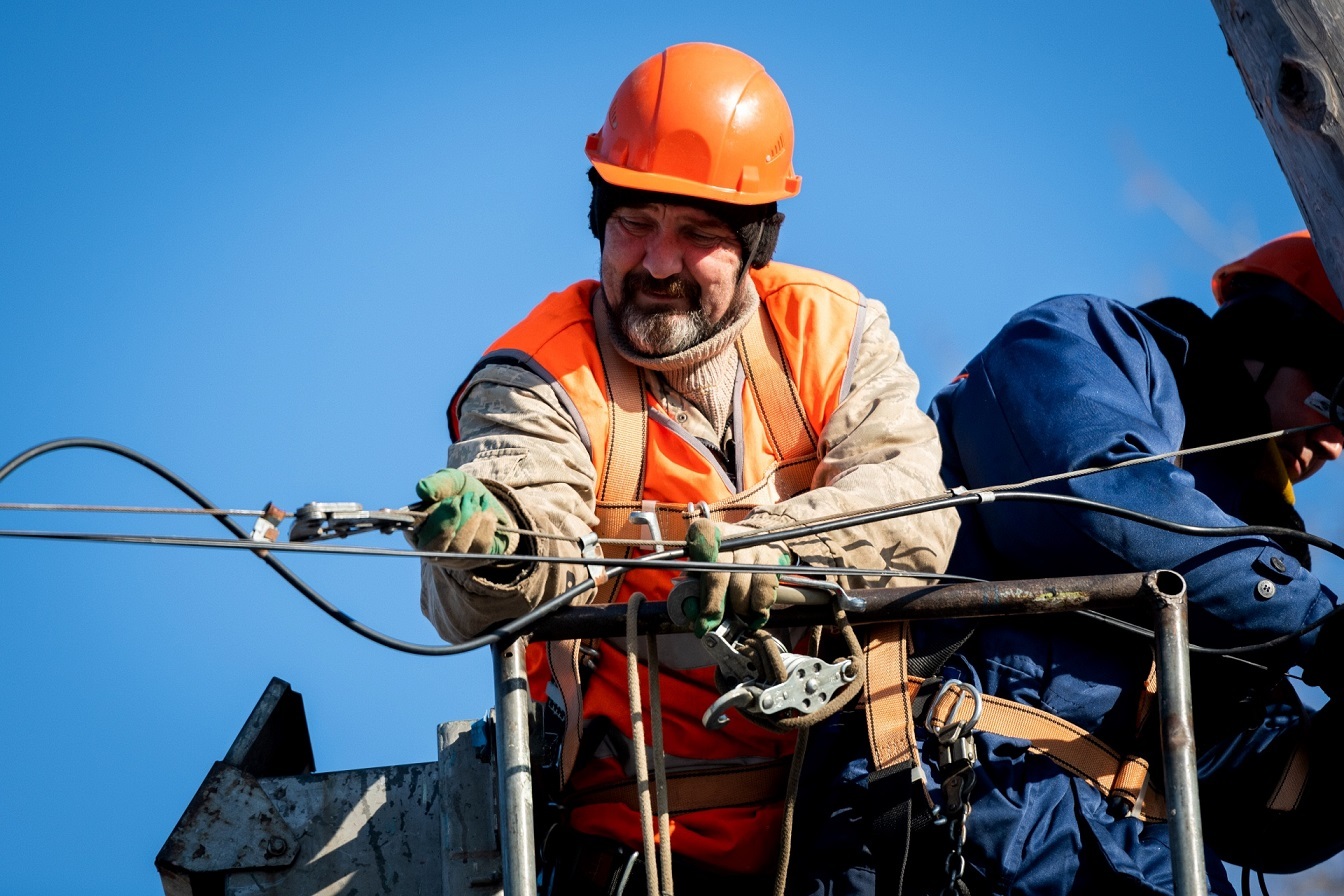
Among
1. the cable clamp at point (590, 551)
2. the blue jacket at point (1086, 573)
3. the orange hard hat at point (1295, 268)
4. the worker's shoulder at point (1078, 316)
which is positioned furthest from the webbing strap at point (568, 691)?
the orange hard hat at point (1295, 268)

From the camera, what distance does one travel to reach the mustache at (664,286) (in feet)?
15.8

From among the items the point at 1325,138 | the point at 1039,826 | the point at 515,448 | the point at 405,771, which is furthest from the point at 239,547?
the point at 1325,138

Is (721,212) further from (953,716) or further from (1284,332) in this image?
(1284,332)

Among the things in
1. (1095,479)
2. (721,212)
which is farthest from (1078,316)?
(721,212)

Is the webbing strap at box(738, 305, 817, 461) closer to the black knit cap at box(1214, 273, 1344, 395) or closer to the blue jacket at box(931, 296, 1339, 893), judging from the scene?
the blue jacket at box(931, 296, 1339, 893)

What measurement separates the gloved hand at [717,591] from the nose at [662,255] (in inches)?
45.8

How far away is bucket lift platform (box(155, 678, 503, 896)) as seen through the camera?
16.0 feet

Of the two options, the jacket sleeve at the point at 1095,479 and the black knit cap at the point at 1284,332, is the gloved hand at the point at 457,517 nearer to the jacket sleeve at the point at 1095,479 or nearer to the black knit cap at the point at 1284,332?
the jacket sleeve at the point at 1095,479

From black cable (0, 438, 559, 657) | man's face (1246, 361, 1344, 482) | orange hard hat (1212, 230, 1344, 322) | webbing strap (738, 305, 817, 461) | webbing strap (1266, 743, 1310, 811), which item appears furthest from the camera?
orange hard hat (1212, 230, 1344, 322)

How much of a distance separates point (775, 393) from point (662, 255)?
49cm

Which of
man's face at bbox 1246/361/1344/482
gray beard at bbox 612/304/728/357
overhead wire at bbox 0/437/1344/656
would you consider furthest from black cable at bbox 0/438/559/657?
man's face at bbox 1246/361/1344/482

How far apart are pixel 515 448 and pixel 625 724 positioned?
0.76 m

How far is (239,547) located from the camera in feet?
11.1

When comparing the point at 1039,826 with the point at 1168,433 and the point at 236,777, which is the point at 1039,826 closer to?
the point at 1168,433
